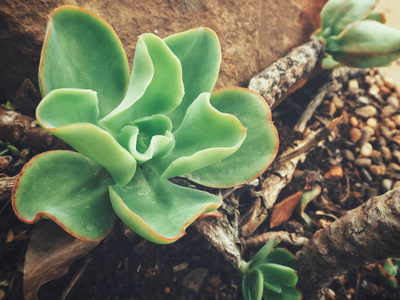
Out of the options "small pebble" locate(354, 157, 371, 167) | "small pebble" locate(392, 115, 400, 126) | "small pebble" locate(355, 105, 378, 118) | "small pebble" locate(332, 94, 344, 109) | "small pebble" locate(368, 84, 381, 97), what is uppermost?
"small pebble" locate(368, 84, 381, 97)

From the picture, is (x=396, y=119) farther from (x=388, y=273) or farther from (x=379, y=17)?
(x=388, y=273)

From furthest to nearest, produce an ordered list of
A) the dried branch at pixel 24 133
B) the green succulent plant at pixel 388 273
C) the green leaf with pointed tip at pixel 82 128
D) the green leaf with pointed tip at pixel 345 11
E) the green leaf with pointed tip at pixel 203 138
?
the green leaf with pointed tip at pixel 345 11 → the green succulent plant at pixel 388 273 → the dried branch at pixel 24 133 → the green leaf with pointed tip at pixel 203 138 → the green leaf with pointed tip at pixel 82 128

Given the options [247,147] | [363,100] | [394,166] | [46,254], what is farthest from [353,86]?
[46,254]

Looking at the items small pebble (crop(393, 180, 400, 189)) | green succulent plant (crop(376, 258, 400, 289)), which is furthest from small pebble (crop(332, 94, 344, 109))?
green succulent plant (crop(376, 258, 400, 289))

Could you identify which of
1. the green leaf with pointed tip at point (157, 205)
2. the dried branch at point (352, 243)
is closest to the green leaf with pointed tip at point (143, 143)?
the green leaf with pointed tip at point (157, 205)

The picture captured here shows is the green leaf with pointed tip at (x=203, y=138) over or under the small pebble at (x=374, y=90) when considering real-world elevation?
over

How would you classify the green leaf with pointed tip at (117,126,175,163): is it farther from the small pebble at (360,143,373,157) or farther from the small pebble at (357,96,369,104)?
the small pebble at (357,96,369,104)

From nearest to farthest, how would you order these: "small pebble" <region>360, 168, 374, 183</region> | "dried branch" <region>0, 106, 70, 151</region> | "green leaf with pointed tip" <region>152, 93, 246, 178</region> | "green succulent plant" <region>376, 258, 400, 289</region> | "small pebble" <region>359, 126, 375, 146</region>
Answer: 1. "green leaf with pointed tip" <region>152, 93, 246, 178</region>
2. "dried branch" <region>0, 106, 70, 151</region>
3. "green succulent plant" <region>376, 258, 400, 289</region>
4. "small pebble" <region>360, 168, 374, 183</region>
5. "small pebble" <region>359, 126, 375, 146</region>

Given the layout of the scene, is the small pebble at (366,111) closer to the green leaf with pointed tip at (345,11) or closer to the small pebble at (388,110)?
the small pebble at (388,110)
